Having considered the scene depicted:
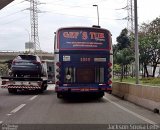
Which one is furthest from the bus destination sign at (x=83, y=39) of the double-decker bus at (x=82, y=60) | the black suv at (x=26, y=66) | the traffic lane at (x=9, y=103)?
the black suv at (x=26, y=66)

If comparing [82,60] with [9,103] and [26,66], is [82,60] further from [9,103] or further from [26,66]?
[26,66]

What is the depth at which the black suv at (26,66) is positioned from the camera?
3016 cm

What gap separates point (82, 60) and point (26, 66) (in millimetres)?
8849

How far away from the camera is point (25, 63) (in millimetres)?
30312

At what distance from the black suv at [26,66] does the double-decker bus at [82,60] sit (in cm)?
830

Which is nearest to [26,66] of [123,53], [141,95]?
[141,95]

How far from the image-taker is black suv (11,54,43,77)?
3016cm

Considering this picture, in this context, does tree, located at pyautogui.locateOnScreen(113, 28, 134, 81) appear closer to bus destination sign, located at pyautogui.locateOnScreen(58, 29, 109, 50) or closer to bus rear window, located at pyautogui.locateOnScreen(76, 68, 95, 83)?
bus destination sign, located at pyautogui.locateOnScreen(58, 29, 109, 50)

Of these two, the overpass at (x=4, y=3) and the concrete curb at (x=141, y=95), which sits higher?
the overpass at (x=4, y=3)

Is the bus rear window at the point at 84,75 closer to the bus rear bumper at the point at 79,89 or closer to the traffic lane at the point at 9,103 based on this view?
the bus rear bumper at the point at 79,89

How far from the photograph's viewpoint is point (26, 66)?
3023cm

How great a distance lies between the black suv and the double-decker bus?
8.30 m

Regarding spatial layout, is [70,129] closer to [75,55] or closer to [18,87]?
[75,55]

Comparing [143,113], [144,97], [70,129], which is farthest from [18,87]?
[70,129]
